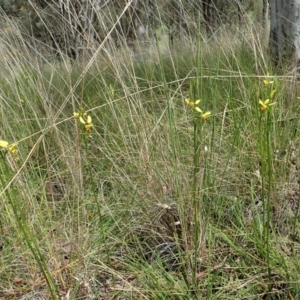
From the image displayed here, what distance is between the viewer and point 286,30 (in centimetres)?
237

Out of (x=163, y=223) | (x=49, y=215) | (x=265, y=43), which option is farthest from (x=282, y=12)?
(x=49, y=215)

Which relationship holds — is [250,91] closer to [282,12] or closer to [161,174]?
[161,174]

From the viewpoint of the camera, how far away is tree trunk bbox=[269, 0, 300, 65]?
7.55 feet

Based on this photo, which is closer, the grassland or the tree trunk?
the grassland

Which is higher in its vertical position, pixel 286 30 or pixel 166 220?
pixel 286 30

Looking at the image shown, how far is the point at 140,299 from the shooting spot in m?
1.13

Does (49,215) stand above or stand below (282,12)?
below

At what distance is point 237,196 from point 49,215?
Result: 1.99 ft

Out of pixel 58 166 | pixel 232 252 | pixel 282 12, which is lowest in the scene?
pixel 232 252

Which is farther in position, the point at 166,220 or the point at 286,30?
the point at 286,30

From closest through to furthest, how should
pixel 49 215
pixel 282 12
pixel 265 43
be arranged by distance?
pixel 49 215 < pixel 282 12 < pixel 265 43

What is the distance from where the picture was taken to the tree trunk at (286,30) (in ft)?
7.55

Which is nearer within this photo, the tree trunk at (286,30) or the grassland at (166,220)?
the grassland at (166,220)

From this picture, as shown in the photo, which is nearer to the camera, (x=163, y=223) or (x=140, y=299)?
(x=140, y=299)
